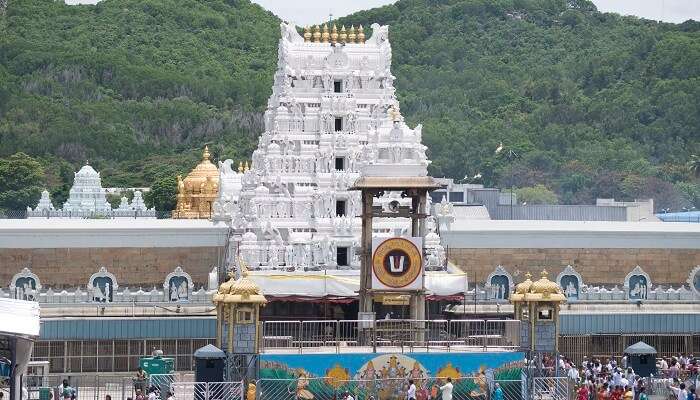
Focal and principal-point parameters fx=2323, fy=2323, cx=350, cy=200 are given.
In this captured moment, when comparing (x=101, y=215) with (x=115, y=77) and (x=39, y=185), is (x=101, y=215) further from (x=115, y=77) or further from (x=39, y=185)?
(x=115, y=77)

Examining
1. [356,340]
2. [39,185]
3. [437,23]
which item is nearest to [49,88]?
[39,185]

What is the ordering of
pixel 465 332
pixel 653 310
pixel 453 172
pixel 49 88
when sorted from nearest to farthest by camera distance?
1. pixel 465 332
2. pixel 653 310
3. pixel 453 172
4. pixel 49 88

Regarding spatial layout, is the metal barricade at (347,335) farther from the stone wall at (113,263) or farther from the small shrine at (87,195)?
the small shrine at (87,195)

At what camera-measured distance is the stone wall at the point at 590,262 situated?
76000mm

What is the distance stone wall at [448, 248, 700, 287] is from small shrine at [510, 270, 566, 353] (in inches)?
889

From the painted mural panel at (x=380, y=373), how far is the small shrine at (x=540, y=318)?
47cm

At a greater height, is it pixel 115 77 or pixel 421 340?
pixel 115 77

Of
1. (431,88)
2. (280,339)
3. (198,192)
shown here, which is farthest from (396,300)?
(431,88)

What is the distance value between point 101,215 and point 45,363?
181ft

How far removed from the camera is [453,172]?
5871 inches

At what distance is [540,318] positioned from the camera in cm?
5284

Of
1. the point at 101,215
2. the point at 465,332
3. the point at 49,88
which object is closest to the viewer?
the point at 465,332

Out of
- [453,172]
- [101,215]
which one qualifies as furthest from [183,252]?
[453,172]

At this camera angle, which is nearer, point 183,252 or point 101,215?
point 183,252
